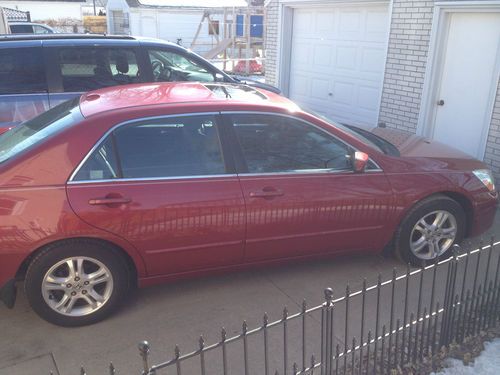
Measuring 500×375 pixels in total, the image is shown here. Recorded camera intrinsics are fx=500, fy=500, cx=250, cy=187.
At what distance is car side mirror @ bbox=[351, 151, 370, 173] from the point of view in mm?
3881

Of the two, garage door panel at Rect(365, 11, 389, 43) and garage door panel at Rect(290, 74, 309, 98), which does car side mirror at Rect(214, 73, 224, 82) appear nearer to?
garage door panel at Rect(365, 11, 389, 43)

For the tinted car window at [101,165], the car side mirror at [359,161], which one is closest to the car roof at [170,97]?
the tinted car window at [101,165]

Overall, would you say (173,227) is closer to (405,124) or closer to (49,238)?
(49,238)

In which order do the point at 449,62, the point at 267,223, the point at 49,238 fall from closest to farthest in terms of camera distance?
1. the point at 49,238
2. the point at 267,223
3. the point at 449,62

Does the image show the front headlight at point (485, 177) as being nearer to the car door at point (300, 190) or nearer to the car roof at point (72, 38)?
the car door at point (300, 190)

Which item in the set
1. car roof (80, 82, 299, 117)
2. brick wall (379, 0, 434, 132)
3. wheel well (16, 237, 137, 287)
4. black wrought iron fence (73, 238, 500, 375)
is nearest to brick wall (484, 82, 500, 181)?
brick wall (379, 0, 434, 132)

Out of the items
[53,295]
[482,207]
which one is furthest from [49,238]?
[482,207]

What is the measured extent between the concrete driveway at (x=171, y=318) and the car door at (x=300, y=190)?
1.14 ft

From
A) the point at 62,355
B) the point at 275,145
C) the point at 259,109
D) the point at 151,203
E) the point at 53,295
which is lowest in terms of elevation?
the point at 62,355

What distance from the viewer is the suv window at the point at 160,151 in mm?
3363

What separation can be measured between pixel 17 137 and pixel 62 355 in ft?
5.35

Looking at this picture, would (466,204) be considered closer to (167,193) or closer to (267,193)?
(267,193)

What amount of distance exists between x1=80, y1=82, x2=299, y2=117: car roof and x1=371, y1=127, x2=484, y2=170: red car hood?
1.16 meters

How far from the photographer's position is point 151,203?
338 cm
